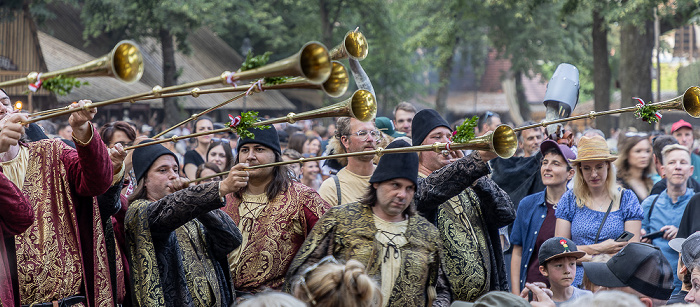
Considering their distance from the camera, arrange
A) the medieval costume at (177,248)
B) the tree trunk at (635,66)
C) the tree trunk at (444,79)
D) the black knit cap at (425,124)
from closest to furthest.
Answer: the medieval costume at (177,248) → the black knit cap at (425,124) → the tree trunk at (635,66) → the tree trunk at (444,79)

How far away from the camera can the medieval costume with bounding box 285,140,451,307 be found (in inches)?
175

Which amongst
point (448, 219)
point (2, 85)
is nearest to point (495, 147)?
point (448, 219)

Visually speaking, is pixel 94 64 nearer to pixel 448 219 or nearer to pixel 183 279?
pixel 183 279

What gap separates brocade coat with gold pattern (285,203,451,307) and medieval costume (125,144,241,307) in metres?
0.59

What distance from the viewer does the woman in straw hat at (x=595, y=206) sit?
19.5 feet

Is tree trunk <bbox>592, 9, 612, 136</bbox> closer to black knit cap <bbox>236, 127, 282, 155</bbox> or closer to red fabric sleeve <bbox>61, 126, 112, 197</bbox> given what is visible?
black knit cap <bbox>236, 127, 282, 155</bbox>

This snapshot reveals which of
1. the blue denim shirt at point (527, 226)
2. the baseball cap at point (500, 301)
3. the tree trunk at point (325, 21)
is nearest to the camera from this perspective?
the baseball cap at point (500, 301)

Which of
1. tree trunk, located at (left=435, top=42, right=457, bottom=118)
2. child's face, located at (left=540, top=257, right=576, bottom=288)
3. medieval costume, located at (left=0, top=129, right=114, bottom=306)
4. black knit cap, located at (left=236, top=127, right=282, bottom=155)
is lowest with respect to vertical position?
child's face, located at (left=540, top=257, right=576, bottom=288)

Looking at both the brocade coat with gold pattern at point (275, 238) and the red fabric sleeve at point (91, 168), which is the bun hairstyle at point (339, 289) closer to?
the red fabric sleeve at point (91, 168)

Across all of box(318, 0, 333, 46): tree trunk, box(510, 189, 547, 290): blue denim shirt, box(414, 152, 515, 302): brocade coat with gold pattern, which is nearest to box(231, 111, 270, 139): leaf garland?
box(414, 152, 515, 302): brocade coat with gold pattern

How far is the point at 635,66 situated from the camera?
64.3 ft

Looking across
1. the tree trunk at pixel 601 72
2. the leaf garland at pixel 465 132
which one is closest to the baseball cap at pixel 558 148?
the leaf garland at pixel 465 132

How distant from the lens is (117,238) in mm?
4902

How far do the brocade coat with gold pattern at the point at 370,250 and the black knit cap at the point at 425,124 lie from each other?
888mm
